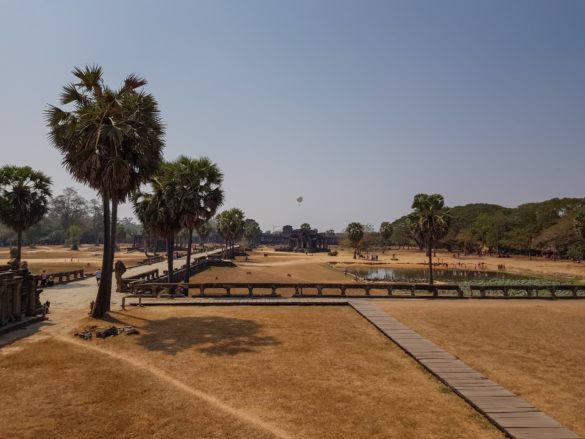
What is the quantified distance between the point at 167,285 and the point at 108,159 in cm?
1063

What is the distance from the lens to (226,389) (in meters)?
10.9

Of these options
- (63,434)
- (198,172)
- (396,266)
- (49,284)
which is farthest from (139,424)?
(396,266)

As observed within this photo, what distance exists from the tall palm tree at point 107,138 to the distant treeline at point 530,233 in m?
85.2

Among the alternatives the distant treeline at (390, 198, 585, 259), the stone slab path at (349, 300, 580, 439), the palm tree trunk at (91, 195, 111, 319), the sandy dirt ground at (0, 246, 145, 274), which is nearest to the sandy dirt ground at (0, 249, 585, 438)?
the stone slab path at (349, 300, 580, 439)

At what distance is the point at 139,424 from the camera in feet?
28.6

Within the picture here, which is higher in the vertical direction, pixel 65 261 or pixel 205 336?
pixel 65 261

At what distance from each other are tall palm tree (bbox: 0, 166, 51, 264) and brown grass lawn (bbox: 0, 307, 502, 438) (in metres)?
25.6

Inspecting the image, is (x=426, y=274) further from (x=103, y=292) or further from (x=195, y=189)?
(x=103, y=292)

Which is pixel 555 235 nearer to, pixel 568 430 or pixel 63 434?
pixel 568 430

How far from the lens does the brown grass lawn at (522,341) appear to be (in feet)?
35.6

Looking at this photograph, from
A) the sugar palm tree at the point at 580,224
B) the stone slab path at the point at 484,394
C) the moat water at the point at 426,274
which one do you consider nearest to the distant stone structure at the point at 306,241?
the moat water at the point at 426,274

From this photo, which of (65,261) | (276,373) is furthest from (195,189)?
(65,261)

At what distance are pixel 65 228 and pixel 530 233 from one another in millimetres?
185757

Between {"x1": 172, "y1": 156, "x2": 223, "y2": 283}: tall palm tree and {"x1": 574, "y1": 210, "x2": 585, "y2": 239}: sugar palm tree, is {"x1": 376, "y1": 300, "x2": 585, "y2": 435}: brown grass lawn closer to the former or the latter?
→ {"x1": 172, "y1": 156, "x2": 223, "y2": 283}: tall palm tree
